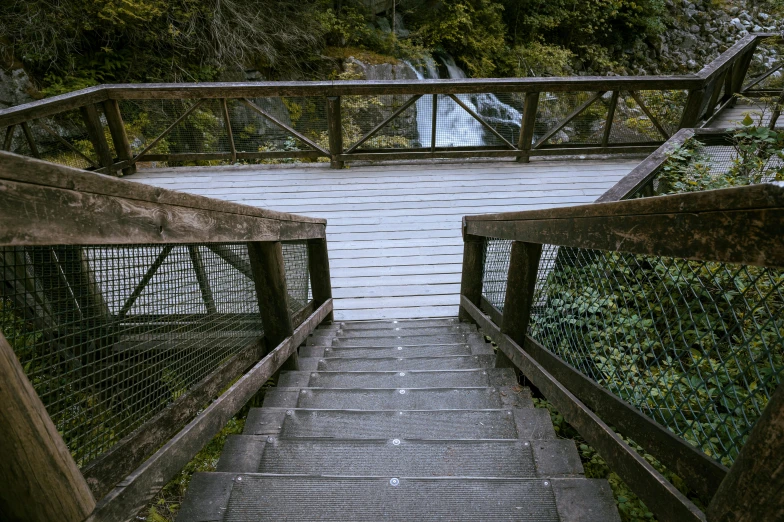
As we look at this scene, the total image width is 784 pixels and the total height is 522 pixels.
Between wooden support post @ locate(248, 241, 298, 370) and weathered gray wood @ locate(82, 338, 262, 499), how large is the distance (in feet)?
1.20

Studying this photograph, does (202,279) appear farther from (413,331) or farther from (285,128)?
(285,128)

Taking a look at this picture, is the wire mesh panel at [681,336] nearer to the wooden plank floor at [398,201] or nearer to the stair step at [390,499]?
the stair step at [390,499]

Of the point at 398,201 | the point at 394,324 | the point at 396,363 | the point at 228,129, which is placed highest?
the point at 228,129

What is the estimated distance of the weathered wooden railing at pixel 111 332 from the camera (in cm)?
70

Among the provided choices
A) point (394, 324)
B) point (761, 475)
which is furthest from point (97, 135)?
point (761, 475)

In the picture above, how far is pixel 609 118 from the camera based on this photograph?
213 inches

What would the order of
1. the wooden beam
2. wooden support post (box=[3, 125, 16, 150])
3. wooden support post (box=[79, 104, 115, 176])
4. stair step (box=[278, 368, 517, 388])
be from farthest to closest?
wooden support post (box=[79, 104, 115, 176]) → wooden support post (box=[3, 125, 16, 150]) → stair step (box=[278, 368, 517, 388]) → the wooden beam

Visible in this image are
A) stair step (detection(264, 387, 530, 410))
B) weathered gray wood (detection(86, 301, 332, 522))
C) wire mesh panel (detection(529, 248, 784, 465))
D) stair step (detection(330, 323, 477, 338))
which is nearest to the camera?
weathered gray wood (detection(86, 301, 332, 522))

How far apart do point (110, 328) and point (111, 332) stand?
11 millimetres

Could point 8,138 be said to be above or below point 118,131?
above

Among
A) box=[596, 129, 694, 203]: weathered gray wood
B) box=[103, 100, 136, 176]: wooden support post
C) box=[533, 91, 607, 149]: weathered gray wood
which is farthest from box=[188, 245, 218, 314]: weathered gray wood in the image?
box=[533, 91, 607, 149]: weathered gray wood

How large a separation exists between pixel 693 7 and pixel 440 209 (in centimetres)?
1764

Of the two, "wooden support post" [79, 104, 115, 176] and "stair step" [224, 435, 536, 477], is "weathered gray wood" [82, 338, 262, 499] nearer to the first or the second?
"stair step" [224, 435, 536, 477]

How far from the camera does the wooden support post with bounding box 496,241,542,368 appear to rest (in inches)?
76.0
